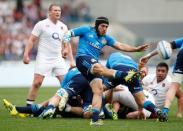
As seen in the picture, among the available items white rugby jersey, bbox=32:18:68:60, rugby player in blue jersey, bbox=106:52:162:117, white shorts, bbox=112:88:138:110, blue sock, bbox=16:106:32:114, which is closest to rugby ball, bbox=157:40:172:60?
rugby player in blue jersey, bbox=106:52:162:117

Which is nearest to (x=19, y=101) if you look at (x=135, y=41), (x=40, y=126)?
(x=40, y=126)

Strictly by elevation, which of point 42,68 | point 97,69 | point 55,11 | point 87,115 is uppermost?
point 55,11

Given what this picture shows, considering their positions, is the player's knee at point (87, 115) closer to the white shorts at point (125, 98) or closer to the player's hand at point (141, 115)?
the white shorts at point (125, 98)

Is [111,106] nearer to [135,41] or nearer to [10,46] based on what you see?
[10,46]

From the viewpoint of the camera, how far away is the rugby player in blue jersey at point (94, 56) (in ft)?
43.8

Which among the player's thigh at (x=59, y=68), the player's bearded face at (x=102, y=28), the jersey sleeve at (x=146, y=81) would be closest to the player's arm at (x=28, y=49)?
the player's thigh at (x=59, y=68)

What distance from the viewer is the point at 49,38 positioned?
16.5m

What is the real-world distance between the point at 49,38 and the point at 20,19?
17.9 m

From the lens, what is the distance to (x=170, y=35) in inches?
1438

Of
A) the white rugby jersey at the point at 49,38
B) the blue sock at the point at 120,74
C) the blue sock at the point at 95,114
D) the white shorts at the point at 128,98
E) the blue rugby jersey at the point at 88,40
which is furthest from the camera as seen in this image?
the white rugby jersey at the point at 49,38

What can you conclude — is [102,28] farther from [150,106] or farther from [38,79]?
[38,79]

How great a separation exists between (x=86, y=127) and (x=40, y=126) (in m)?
0.81

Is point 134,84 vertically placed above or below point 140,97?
above

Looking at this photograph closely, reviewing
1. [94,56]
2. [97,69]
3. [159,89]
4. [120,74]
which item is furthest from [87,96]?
[159,89]
